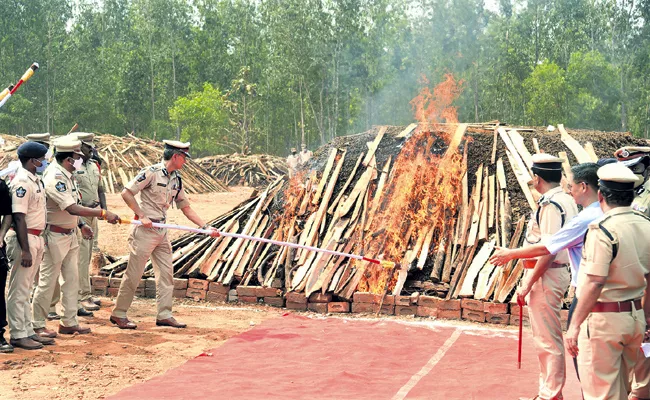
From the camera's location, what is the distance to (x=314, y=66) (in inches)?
1773

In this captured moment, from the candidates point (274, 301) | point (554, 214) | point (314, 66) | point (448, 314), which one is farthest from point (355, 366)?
point (314, 66)

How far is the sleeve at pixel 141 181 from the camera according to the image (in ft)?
25.8

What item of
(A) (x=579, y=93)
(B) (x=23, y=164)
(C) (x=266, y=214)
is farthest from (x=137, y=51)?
(B) (x=23, y=164)

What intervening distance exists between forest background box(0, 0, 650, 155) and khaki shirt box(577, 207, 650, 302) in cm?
3475

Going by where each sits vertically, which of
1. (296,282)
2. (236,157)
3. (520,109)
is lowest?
(296,282)

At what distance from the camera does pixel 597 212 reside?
15.3 ft

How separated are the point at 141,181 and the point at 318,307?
9.82ft

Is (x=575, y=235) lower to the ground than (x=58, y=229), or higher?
higher

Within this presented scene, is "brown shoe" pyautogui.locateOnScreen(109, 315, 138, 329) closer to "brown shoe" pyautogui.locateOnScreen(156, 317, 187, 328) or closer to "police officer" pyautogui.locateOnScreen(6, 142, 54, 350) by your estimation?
"brown shoe" pyautogui.locateOnScreen(156, 317, 187, 328)

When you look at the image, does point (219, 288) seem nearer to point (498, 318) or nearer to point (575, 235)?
point (498, 318)

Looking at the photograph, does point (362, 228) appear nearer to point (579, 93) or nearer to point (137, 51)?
point (579, 93)

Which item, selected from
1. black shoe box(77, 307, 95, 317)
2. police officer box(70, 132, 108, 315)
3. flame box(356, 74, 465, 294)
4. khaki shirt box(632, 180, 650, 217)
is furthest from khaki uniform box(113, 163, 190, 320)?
khaki shirt box(632, 180, 650, 217)

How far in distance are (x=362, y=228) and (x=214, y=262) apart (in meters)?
2.26

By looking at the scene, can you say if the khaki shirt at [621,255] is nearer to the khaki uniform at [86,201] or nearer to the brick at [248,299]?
the brick at [248,299]
